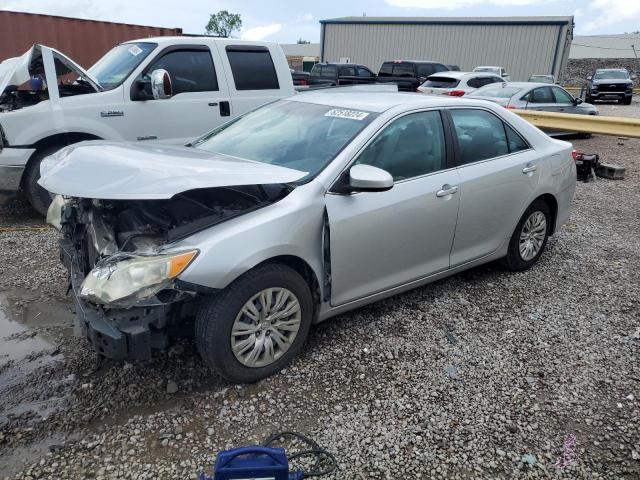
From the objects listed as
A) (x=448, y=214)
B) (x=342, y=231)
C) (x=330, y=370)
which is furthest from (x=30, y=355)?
(x=448, y=214)

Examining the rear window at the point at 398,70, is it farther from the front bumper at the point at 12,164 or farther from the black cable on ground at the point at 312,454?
the black cable on ground at the point at 312,454

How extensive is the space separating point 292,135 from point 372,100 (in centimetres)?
69

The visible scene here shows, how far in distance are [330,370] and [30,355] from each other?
1.88m

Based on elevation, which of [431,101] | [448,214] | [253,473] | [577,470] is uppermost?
[431,101]

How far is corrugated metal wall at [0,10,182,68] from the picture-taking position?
38.1 feet

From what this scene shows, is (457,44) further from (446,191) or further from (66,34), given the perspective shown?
(446,191)

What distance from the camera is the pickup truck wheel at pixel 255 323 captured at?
279cm

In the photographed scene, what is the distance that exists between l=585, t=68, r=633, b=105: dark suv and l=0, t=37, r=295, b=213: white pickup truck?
954 inches

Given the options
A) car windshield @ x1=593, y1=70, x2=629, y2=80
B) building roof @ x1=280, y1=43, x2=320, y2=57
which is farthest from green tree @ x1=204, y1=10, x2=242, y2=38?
car windshield @ x1=593, y1=70, x2=629, y2=80

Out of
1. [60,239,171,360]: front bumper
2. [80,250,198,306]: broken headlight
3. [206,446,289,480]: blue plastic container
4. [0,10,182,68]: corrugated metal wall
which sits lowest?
[206,446,289,480]: blue plastic container

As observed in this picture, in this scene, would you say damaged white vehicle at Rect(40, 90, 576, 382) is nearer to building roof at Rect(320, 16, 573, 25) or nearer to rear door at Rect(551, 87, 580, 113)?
rear door at Rect(551, 87, 580, 113)

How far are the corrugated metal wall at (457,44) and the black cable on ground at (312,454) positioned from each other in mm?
34128

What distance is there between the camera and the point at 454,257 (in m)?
4.04

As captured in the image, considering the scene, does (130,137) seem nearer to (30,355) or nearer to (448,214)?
(30,355)
